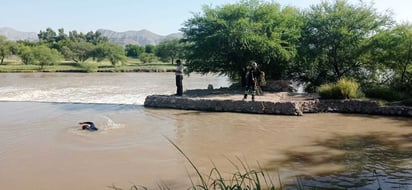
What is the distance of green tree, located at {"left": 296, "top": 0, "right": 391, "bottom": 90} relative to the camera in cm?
1842

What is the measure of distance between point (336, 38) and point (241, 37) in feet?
14.9

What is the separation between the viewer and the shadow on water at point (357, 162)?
6750 millimetres

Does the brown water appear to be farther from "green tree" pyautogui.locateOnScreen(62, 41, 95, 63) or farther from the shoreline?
"green tree" pyautogui.locateOnScreen(62, 41, 95, 63)

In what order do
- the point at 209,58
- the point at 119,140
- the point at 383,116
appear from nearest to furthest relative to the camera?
the point at 119,140, the point at 383,116, the point at 209,58

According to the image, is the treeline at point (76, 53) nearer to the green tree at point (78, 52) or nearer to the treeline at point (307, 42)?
the green tree at point (78, 52)

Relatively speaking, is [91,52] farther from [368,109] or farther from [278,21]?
[368,109]

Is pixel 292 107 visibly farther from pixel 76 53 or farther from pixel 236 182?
pixel 76 53

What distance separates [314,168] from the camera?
25.2 ft

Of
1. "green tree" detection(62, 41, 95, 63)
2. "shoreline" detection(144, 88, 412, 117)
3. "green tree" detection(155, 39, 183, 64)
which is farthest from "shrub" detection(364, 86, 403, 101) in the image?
"green tree" detection(62, 41, 95, 63)

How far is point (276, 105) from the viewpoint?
14.4 meters

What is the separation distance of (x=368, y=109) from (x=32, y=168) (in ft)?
37.6

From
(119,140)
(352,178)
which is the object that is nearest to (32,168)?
(119,140)

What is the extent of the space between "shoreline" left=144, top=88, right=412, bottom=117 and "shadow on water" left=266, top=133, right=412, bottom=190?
3.61 meters

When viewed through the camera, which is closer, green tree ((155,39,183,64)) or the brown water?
the brown water
